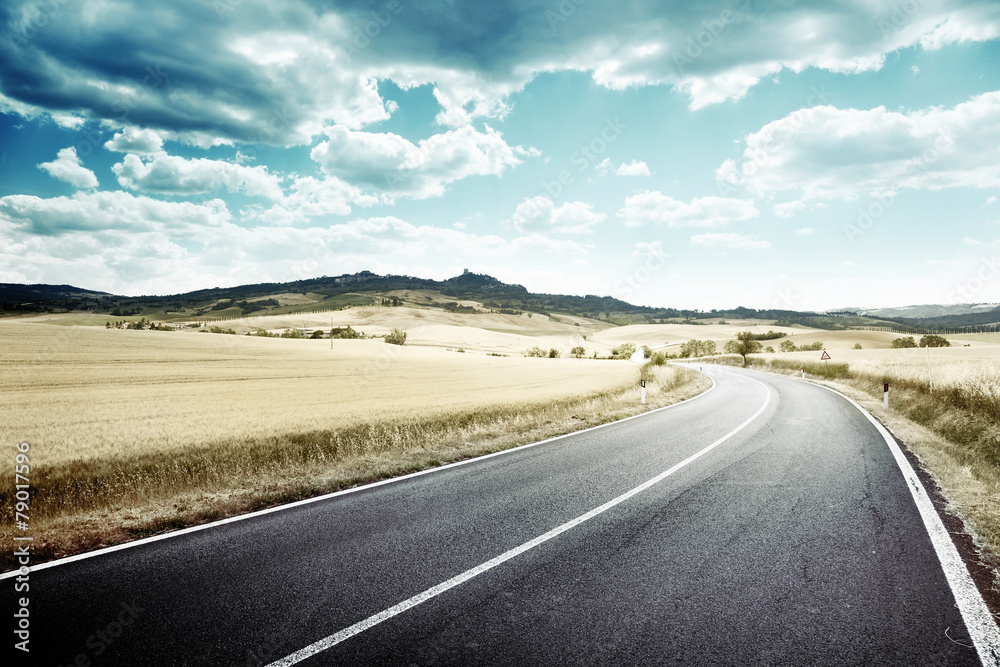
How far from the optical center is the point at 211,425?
44.4 ft

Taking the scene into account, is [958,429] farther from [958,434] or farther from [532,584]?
[532,584]

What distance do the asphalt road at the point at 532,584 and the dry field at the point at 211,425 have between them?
162 cm

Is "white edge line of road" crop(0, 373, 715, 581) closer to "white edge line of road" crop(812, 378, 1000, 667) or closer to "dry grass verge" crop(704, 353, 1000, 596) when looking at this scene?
"white edge line of road" crop(812, 378, 1000, 667)

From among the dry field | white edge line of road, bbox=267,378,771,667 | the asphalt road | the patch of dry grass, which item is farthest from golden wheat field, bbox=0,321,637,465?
the patch of dry grass

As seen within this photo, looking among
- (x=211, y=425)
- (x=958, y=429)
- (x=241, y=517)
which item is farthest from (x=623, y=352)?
(x=241, y=517)

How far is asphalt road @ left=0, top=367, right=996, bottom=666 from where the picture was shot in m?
3.38

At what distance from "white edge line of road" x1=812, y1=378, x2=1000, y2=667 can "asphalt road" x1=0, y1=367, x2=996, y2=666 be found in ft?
0.29

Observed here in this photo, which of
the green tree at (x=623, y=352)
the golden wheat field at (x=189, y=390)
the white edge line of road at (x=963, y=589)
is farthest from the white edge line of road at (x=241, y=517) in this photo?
the green tree at (x=623, y=352)

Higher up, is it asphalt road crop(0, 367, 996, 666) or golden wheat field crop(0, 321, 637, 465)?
asphalt road crop(0, 367, 996, 666)

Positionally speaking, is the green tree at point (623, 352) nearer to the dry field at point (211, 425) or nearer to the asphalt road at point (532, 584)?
the dry field at point (211, 425)

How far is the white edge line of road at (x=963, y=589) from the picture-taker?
11.1 ft

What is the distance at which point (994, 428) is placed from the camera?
33.8 feet

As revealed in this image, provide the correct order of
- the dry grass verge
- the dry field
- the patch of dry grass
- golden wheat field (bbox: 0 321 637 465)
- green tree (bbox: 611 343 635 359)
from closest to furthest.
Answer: the dry grass verge < the patch of dry grass < the dry field < golden wheat field (bbox: 0 321 637 465) < green tree (bbox: 611 343 635 359)

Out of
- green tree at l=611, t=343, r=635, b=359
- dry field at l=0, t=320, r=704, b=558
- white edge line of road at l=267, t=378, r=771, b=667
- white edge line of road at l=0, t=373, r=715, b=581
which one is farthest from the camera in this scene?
green tree at l=611, t=343, r=635, b=359
